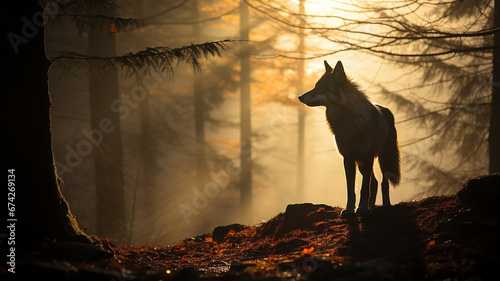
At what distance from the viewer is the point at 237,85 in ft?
77.7

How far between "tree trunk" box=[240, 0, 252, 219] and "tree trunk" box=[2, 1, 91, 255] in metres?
17.2

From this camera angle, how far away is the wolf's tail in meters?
7.45

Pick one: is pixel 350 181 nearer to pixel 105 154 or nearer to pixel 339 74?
pixel 339 74

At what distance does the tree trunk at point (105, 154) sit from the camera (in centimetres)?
1459

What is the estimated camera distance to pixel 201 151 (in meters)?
24.6

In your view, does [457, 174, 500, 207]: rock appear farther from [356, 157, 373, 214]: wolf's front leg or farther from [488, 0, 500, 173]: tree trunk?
[488, 0, 500, 173]: tree trunk

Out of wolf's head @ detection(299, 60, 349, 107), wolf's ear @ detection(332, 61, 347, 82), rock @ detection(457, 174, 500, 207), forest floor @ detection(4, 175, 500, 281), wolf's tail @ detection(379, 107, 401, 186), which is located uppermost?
wolf's ear @ detection(332, 61, 347, 82)

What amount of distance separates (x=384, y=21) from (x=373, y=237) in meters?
5.38

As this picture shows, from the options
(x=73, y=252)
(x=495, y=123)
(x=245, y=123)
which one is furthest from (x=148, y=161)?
(x=73, y=252)

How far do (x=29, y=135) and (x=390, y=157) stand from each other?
20.5 feet

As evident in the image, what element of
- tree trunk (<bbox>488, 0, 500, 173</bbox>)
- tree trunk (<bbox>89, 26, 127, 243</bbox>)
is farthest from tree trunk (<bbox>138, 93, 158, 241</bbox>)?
tree trunk (<bbox>488, 0, 500, 173</bbox>)

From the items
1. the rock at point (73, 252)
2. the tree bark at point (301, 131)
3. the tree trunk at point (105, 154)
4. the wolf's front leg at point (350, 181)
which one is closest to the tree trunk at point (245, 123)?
the tree bark at point (301, 131)

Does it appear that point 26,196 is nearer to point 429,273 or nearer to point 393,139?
point 429,273

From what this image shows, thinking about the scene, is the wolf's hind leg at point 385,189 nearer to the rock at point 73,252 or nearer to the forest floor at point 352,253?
the forest floor at point 352,253
